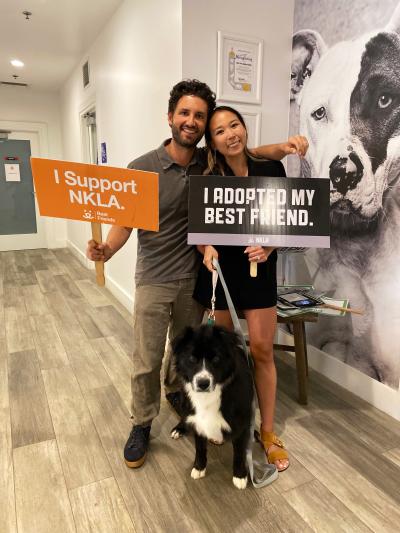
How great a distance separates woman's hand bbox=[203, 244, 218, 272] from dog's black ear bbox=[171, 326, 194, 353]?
0.91 ft

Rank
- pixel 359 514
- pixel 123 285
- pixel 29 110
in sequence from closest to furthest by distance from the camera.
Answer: pixel 359 514, pixel 123 285, pixel 29 110

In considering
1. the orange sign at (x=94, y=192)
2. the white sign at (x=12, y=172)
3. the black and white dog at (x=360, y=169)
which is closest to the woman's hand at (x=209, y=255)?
the orange sign at (x=94, y=192)

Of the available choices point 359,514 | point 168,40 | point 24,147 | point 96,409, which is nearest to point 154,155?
point 168,40

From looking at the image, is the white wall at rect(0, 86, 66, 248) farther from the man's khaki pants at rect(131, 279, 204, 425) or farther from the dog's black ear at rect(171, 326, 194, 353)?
the dog's black ear at rect(171, 326, 194, 353)

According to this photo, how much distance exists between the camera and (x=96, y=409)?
2.18 m

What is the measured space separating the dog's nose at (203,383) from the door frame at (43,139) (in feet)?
20.2

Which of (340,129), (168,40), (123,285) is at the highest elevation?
(168,40)

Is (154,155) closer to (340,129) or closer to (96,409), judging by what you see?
(340,129)

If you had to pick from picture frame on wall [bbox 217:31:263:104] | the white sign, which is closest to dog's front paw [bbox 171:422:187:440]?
picture frame on wall [bbox 217:31:263:104]

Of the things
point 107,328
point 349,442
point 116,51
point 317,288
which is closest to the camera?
point 349,442

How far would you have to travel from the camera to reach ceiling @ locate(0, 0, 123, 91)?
10.9 ft

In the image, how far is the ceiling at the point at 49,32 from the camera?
3328mm

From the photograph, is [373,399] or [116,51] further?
[116,51]

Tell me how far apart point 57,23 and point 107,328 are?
9.69ft
